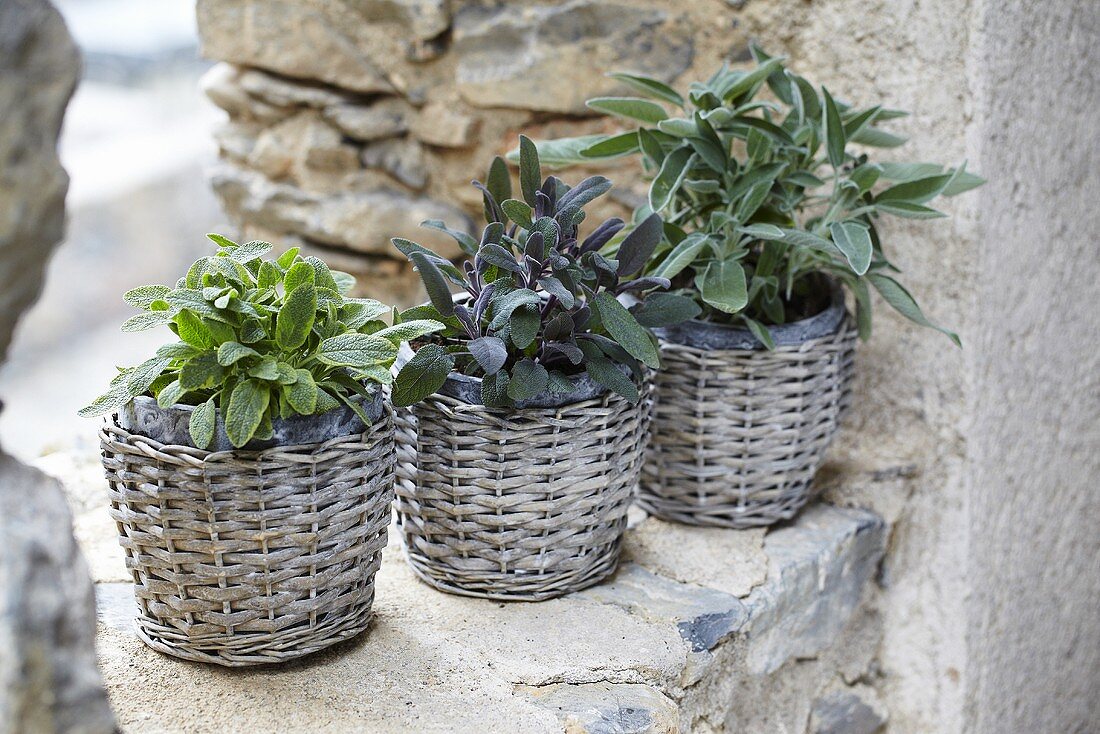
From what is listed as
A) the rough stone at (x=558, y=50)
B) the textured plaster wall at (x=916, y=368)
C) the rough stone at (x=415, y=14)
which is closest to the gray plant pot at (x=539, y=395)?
the textured plaster wall at (x=916, y=368)

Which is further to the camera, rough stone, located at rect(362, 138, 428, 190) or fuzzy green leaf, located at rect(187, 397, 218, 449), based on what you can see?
rough stone, located at rect(362, 138, 428, 190)

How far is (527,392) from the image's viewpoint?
0.87 m

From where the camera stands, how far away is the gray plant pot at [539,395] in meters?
0.92

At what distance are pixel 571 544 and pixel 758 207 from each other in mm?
418

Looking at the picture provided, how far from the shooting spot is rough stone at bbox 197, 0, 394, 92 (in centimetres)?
152

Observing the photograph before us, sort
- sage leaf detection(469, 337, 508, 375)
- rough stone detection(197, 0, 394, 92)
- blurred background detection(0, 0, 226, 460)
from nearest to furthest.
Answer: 1. sage leaf detection(469, 337, 508, 375)
2. rough stone detection(197, 0, 394, 92)
3. blurred background detection(0, 0, 226, 460)

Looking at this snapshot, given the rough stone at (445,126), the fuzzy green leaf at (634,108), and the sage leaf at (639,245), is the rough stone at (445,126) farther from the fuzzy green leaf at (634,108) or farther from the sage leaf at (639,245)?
the sage leaf at (639,245)

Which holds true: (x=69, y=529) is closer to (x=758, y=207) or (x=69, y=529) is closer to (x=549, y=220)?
(x=549, y=220)

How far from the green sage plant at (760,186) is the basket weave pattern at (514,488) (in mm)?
181

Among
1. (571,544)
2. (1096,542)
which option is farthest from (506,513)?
(1096,542)

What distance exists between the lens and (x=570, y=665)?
0.93 meters

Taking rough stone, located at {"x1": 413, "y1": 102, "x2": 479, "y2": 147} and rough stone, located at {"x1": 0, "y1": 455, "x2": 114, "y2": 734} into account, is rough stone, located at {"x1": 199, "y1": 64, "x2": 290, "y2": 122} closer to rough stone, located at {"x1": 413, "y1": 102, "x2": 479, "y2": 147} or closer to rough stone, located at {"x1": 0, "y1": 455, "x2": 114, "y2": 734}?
rough stone, located at {"x1": 413, "y1": 102, "x2": 479, "y2": 147}

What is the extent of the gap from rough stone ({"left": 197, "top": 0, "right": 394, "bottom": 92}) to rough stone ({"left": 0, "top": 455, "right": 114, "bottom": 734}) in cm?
102

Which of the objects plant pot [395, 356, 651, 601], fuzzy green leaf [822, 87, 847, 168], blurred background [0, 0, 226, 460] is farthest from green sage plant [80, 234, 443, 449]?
blurred background [0, 0, 226, 460]
